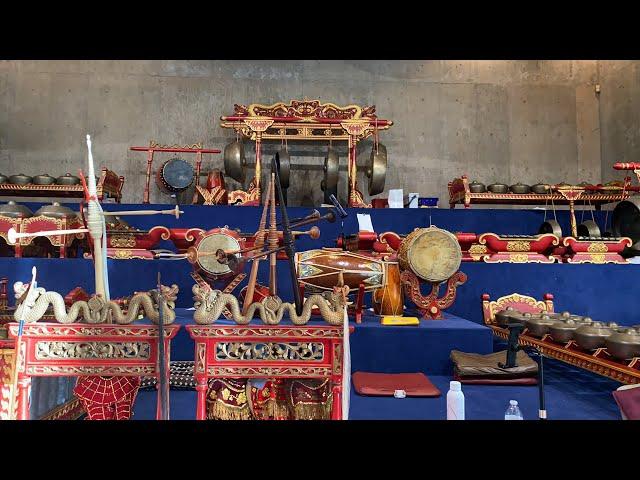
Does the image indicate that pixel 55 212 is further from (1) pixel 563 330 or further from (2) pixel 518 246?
(2) pixel 518 246

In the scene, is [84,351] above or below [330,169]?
below

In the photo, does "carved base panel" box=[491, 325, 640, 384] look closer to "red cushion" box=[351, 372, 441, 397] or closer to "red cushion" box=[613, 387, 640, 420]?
"red cushion" box=[613, 387, 640, 420]

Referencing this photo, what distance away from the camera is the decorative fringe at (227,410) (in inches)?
80.9

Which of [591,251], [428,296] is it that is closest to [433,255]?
[428,296]

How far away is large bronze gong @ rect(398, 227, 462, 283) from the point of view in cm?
329

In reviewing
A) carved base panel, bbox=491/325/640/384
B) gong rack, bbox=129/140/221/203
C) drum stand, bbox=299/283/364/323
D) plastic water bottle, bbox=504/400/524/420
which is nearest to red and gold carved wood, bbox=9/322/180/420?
drum stand, bbox=299/283/364/323

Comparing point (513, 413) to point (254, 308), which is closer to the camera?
point (254, 308)

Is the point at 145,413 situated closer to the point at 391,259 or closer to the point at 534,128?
the point at 391,259

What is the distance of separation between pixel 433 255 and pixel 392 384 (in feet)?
3.33

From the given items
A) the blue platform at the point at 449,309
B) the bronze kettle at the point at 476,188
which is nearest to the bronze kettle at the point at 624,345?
the blue platform at the point at 449,309

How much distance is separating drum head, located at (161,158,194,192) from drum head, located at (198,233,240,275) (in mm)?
3486

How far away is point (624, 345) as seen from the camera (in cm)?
241

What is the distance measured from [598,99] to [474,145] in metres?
2.12

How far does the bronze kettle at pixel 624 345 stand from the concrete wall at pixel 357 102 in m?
4.81
